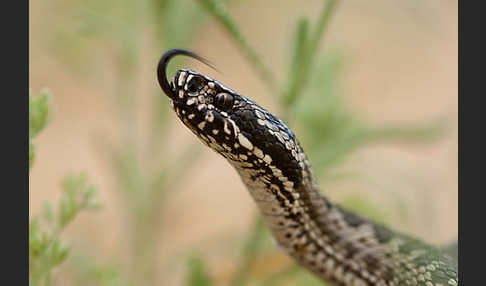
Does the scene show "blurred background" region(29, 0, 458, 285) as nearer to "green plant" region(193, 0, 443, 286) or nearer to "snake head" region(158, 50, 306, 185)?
"green plant" region(193, 0, 443, 286)

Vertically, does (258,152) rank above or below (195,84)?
below

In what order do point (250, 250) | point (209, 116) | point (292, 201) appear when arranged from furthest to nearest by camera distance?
point (250, 250), point (292, 201), point (209, 116)

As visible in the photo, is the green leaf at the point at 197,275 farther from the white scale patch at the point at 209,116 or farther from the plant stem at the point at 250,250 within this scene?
the white scale patch at the point at 209,116

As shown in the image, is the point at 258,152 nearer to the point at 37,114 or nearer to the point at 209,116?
the point at 209,116

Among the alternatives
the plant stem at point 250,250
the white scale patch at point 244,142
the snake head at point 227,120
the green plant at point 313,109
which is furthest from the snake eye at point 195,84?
the plant stem at point 250,250

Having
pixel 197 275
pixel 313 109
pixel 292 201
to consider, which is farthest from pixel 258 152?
A: pixel 313 109

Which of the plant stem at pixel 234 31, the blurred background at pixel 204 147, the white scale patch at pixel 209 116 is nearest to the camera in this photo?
the white scale patch at pixel 209 116

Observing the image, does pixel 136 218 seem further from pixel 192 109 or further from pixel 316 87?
pixel 192 109
